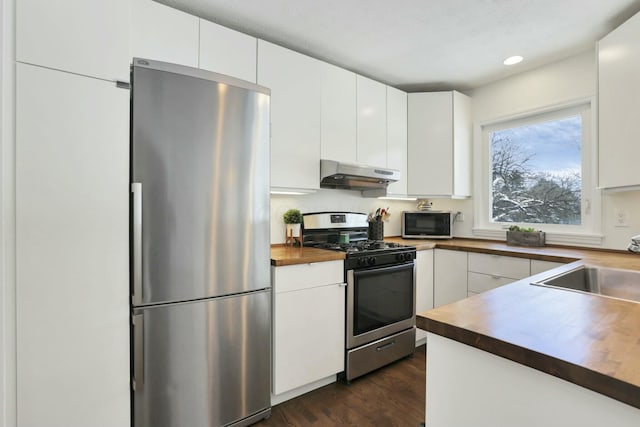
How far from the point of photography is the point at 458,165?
302 cm

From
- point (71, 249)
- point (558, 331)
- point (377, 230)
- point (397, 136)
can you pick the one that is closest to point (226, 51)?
point (71, 249)

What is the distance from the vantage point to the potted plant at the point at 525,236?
2619 millimetres

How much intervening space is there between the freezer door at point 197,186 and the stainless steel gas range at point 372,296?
730 mm

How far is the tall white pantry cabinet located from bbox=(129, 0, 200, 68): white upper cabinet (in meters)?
0.51

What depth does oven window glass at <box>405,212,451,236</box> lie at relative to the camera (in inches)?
123

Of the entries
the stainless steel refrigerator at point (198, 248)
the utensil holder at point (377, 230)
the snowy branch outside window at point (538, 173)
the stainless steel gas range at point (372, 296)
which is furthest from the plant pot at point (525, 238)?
the stainless steel refrigerator at point (198, 248)

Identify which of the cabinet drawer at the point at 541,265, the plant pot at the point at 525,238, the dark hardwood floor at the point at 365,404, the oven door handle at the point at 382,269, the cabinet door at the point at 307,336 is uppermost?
the plant pot at the point at 525,238

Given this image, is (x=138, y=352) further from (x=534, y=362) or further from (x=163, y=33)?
(x=163, y=33)

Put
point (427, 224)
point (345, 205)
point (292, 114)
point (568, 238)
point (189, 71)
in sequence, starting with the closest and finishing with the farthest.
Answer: point (189, 71)
point (292, 114)
point (568, 238)
point (345, 205)
point (427, 224)

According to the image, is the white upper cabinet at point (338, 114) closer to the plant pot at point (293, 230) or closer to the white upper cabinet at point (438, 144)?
the plant pot at point (293, 230)

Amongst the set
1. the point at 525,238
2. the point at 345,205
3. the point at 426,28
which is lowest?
the point at 525,238

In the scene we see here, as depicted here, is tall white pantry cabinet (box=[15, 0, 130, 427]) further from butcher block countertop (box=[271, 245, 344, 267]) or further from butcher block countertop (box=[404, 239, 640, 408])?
butcher block countertop (box=[404, 239, 640, 408])

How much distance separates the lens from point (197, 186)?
153 cm

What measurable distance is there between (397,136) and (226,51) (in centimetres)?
171
